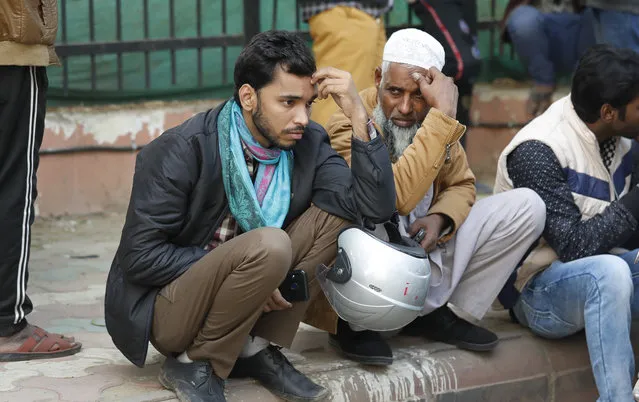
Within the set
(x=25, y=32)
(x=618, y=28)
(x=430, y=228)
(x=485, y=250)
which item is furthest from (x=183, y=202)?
(x=618, y=28)

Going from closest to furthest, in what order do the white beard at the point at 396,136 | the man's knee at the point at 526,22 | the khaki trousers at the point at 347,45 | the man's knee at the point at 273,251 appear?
1. the man's knee at the point at 273,251
2. the white beard at the point at 396,136
3. the khaki trousers at the point at 347,45
4. the man's knee at the point at 526,22

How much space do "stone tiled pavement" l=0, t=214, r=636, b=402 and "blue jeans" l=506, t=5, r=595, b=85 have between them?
8.29ft

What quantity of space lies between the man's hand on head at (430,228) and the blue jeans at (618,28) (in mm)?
2677

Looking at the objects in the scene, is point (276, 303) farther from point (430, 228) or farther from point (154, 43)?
point (154, 43)

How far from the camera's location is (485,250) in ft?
14.3

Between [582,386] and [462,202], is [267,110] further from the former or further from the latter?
[582,386]

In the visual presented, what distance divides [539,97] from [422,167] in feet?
10.8

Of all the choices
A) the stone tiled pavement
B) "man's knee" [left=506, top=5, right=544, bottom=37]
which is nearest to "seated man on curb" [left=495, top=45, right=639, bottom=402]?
the stone tiled pavement

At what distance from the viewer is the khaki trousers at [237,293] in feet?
12.0

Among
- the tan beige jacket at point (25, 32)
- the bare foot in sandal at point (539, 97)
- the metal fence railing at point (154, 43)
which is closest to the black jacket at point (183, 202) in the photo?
the tan beige jacket at point (25, 32)

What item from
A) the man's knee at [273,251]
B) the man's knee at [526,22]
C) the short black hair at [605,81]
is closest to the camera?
the man's knee at [273,251]

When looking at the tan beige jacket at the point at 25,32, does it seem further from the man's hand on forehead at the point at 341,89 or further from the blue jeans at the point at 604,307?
the blue jeans at the point at 604,307

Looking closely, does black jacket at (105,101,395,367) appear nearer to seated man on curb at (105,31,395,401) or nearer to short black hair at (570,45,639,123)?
seated man on curb at (105,31,395,401)

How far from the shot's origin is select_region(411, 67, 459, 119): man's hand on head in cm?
420
